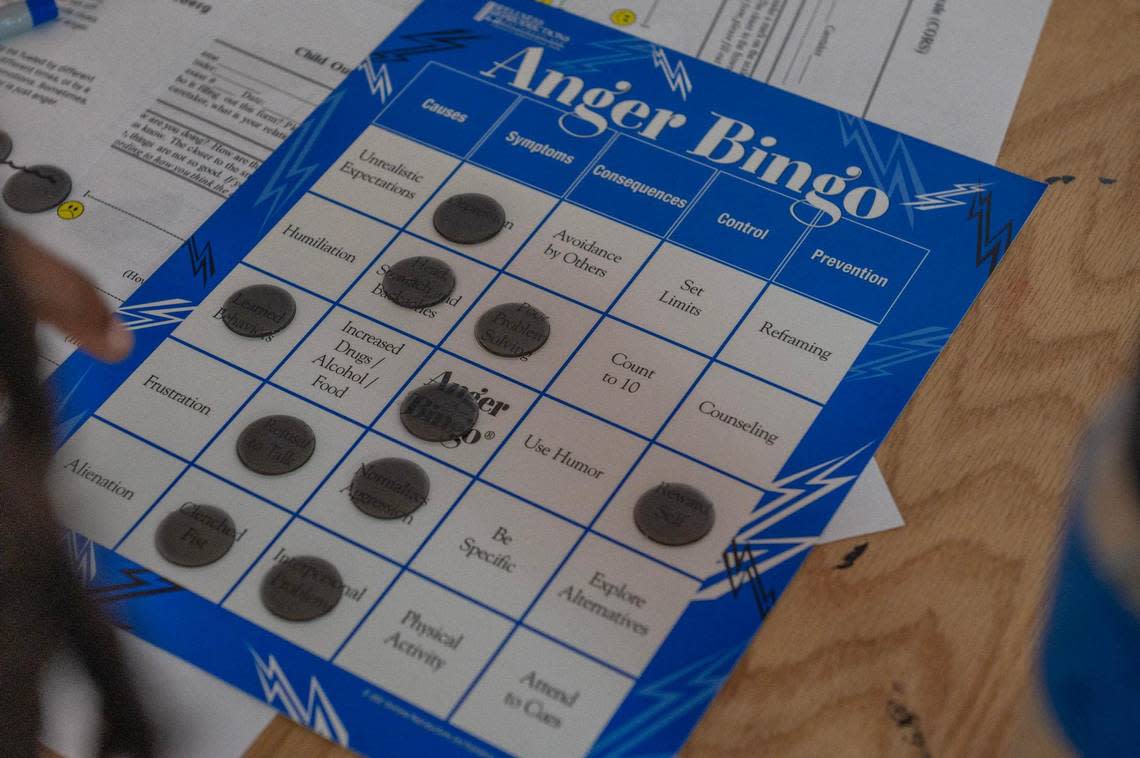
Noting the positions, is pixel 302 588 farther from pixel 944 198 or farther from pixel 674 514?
pixel 944 198

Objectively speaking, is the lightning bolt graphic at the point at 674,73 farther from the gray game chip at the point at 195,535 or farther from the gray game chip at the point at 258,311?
the gray game chip at the point at 195,535

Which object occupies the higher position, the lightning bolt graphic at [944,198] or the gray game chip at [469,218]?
the lightning bolt graphic at [944,198]

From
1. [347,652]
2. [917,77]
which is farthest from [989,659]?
[917,77]

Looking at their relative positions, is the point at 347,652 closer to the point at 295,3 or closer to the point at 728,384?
the point at 728,384

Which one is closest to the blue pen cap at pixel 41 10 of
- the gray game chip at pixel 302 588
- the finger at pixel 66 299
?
the finger at pixel 66 299

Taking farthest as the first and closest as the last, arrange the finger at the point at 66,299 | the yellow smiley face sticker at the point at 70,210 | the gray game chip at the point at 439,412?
1. the yellow smiley face sticker at the point at 70,210
2. the gray game chip at the point at 439,412
3. the finger at the point at 66,299

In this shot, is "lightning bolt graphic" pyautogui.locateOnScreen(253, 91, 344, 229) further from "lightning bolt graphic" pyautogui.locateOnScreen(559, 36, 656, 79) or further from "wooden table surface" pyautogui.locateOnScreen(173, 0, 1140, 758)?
"wooden table surface" pyautogui.locateOnScreen(173, 0, 1140, 758)

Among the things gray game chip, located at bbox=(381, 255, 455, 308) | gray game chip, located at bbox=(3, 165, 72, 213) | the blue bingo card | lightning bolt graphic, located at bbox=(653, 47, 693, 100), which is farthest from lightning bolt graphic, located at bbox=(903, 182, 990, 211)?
gray game chip, located at bbox=(3, 165, 72, 213)
